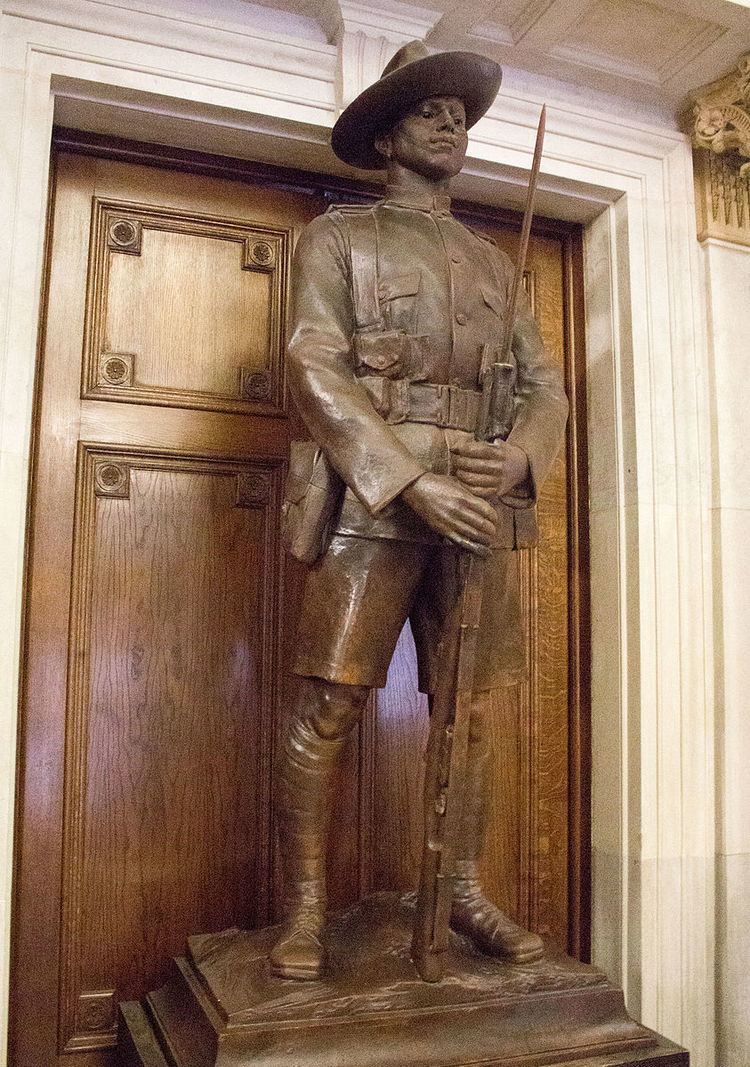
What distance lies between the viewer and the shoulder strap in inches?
79.6

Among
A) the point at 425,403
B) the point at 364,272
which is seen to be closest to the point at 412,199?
the point at 364,272

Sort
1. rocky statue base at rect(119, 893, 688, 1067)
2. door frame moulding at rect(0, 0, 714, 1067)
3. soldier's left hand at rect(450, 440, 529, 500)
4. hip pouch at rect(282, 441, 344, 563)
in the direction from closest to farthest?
rocky statue base at rect(119, 893, 688, 1067) < soldier's left hand at rect(450, 440, 529, 500) < hip pouch at rect(282, 441, 344, 563) < door frame moulding at rect(0, 0, 714, 1067)

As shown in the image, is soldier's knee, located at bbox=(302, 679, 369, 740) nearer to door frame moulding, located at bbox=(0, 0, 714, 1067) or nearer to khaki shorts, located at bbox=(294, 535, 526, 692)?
khaki shorts, located at bbox=(294, 535, 526, 692)

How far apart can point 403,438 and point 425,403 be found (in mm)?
106

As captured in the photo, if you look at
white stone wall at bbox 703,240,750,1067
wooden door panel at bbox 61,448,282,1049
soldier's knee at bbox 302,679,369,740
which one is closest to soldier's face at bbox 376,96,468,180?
wooden door panel at bbox 61,448,282,1049

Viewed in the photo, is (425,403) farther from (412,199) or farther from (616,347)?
(616,347)

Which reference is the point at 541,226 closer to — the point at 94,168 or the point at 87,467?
the point at 94,168

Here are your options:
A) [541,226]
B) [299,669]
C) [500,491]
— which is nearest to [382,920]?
[299,669]

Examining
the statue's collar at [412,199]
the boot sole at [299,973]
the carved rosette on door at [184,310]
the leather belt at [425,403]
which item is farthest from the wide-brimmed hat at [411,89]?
the boot sole at [299,973]

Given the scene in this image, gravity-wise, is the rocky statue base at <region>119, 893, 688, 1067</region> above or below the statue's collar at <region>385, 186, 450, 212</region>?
below

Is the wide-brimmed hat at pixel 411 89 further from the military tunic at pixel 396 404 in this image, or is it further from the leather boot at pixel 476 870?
the leather boot at pixel 476 870

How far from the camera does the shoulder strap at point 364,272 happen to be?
2.02 meters

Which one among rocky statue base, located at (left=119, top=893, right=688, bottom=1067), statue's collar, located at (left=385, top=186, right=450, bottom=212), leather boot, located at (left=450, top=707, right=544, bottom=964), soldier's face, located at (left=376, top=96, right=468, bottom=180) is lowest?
rocky statue base, located at (left=119, top=893, right=688, bottom=1067)

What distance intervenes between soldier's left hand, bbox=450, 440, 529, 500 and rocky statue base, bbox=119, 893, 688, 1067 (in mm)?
973
